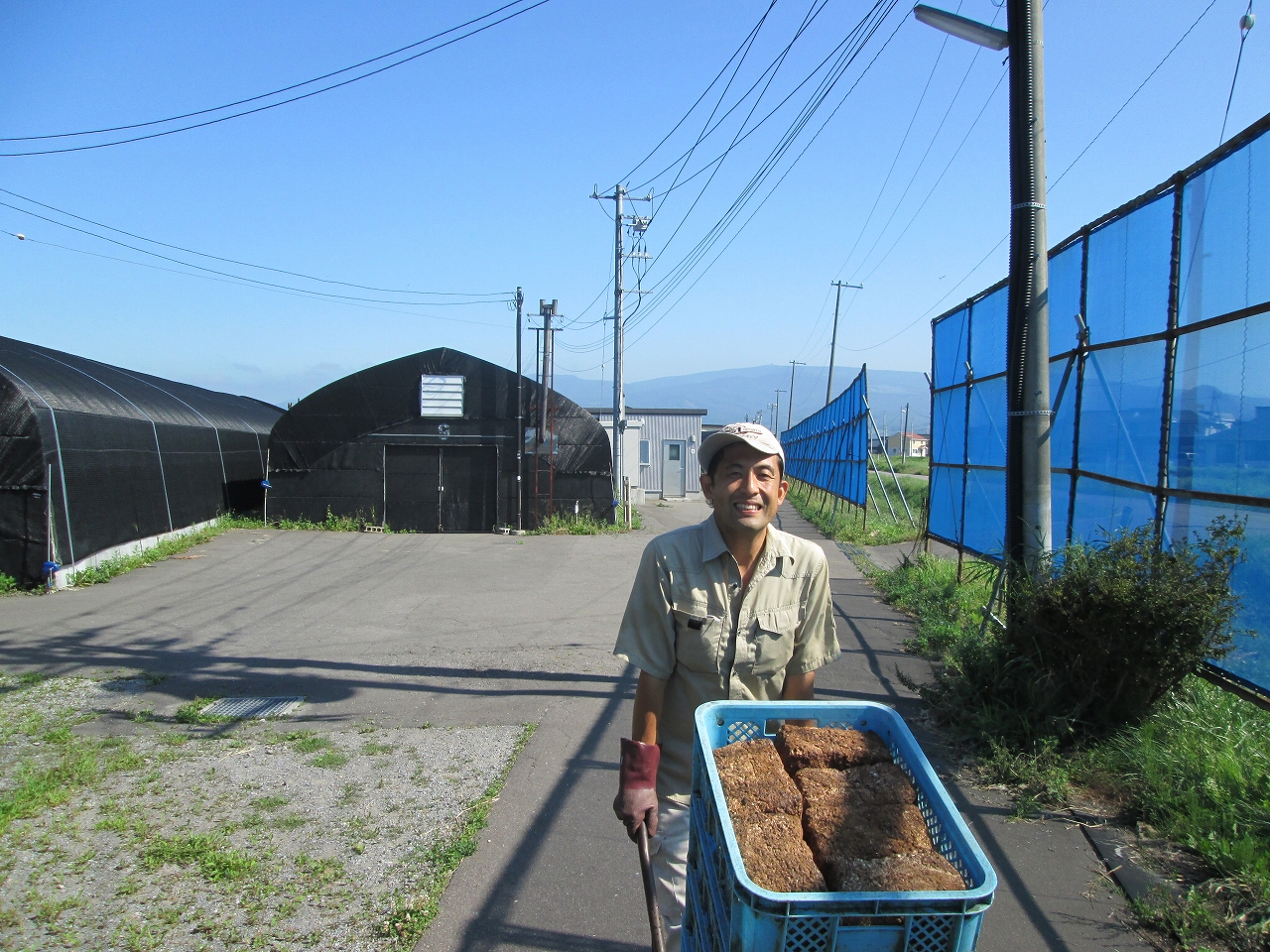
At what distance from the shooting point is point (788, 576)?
2.73 metres

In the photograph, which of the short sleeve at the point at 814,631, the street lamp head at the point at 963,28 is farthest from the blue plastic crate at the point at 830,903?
the street lamp head at the point at 963,28

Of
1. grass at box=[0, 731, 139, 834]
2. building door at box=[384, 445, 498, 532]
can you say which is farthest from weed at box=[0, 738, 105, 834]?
building door at box=[384, 445, 498, 532]

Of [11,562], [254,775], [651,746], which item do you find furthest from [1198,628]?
[11,562]

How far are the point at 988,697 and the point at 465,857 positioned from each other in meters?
3.34

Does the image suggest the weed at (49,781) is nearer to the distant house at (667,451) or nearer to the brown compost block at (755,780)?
the brown compost block at (755,780)

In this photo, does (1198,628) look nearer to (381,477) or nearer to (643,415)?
(381,477)

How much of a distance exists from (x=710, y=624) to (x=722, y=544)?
0.25 metres

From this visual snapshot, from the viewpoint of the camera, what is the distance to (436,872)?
3.83 meters

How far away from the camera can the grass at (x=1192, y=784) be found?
3.25 metres

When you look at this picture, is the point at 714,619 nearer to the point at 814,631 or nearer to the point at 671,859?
the point at 814,631

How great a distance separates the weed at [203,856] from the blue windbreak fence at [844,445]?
16.0m

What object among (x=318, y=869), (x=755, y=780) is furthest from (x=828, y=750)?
(x=318, y=869)

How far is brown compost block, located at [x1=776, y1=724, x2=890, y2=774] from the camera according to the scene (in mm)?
2172

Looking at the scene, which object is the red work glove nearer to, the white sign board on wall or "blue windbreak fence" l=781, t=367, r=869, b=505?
"blue windbreak fence" l=781, t=367, r=869, b=505
